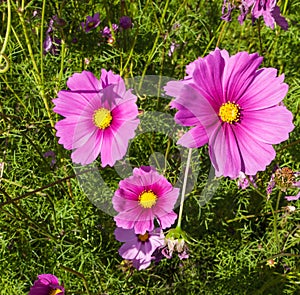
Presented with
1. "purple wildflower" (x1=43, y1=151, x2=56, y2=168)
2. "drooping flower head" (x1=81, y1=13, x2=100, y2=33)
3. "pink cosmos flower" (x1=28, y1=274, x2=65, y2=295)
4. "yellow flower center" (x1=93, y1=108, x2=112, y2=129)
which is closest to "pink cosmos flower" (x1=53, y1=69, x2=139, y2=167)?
"yellow flower center" (x1=93, y1=108, x2=112, y2=129)

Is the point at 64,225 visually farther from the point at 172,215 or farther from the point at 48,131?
the point at 172,215

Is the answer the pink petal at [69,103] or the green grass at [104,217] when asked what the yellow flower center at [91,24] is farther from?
the pink petal at [69,103]

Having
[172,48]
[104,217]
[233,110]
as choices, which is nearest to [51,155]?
[104,217]

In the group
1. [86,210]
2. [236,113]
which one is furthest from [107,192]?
[236,113]

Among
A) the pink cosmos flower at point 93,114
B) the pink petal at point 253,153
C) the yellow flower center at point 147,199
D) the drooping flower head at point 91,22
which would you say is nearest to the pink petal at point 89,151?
the pink cosmos flower at point 93,114

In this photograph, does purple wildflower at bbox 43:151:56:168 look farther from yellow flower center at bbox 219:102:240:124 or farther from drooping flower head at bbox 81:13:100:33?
yellow flower center at bbox 219:102:240:124
